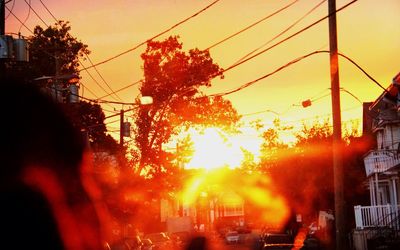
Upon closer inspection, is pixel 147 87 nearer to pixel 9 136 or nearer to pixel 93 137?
pixel 93 137

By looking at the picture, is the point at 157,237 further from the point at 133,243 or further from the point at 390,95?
the point at 390,95

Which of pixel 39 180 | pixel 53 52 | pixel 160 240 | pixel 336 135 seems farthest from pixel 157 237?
pixel 39 180

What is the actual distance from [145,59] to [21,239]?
3931 cm

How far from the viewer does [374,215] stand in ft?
103

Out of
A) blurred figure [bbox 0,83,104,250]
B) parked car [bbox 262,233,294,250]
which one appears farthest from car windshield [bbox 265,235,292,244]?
blurred figure [bbox 0,83,104,250]

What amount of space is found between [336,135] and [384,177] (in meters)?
16.9

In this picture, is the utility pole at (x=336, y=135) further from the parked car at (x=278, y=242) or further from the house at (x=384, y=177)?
the house at (x=384, y=177)

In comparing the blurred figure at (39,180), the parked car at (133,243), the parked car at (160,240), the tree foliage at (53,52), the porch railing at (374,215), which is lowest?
the parked car at (160,240)

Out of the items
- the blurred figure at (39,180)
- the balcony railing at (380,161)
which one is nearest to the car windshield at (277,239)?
the balcony railing at (380,161)

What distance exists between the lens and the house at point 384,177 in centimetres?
2889

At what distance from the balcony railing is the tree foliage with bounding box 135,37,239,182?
33.0 feet

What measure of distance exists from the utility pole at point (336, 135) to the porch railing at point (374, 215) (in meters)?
12.4

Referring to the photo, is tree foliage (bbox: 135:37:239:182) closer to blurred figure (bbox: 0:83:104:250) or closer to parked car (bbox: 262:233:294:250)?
parked car (bbox: 262:233:294:250)

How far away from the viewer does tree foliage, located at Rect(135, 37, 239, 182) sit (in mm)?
39406
